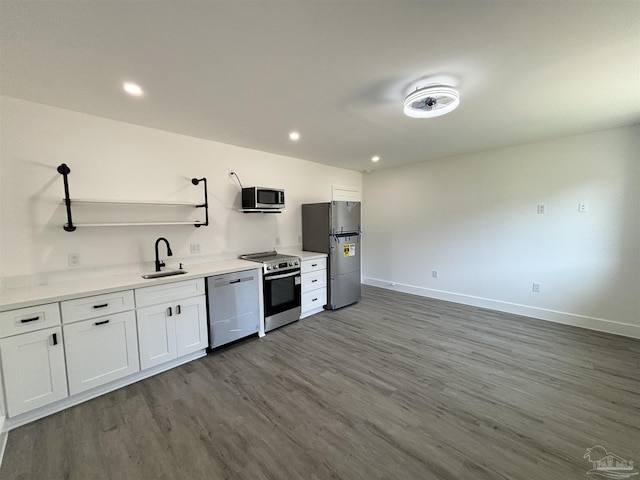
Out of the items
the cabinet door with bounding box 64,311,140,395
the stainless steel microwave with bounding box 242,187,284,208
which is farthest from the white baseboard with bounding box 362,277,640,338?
the cabinet door with bounding box 64,311,140,395

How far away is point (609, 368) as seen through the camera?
2.51 meters

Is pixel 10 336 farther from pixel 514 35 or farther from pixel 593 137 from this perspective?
pixel 593 137

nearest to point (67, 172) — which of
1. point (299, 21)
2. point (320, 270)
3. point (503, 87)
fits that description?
point (299, 21)

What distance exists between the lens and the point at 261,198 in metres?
3.49

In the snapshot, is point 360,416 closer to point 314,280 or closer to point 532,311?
point 314,280

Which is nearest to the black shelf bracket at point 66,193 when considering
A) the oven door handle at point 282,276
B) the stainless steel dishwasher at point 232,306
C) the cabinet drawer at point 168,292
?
the cabinet drawer at point 168,292

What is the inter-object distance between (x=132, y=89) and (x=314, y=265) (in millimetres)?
2876

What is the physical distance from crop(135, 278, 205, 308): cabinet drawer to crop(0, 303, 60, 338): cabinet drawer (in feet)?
1.74

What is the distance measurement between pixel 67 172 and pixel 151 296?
137 cm

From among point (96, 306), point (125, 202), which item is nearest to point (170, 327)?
point (96, 306)

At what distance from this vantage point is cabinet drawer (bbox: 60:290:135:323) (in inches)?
78.2

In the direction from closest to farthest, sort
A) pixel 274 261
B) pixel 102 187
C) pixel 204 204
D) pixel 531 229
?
pixel 102 187
pixel 204 204
pixel 274 261
pixel 531 229

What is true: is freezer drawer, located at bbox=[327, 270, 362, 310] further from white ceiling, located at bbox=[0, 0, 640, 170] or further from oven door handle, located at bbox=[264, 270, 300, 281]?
white ceiling, located at bbox=[0, 0, 640, 170]

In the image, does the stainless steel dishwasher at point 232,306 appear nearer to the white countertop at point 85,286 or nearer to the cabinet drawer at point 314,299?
the white countertop at point 85,286
